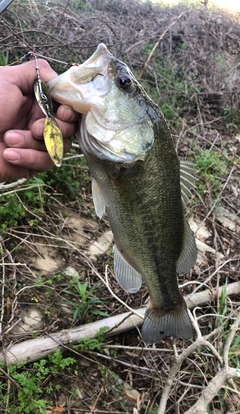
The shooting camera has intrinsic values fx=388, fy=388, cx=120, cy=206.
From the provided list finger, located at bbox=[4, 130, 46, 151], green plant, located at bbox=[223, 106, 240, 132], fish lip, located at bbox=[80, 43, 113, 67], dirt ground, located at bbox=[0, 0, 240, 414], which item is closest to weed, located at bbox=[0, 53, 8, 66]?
dirt ground, located at bbox=[0, 0, 240, 414]

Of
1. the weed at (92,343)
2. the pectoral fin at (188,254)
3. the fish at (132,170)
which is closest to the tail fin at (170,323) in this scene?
the fish at (132,170)

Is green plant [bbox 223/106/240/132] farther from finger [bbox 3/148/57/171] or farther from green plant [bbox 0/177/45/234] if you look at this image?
finger [bbox 3/148/57/171]

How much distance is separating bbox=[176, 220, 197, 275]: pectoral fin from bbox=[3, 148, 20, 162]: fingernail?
948 mm

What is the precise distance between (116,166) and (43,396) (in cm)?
164

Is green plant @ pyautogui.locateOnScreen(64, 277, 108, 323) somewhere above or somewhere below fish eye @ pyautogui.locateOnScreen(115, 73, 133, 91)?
below

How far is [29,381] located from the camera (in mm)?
2320

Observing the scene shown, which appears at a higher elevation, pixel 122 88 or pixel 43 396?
pixel 122 88

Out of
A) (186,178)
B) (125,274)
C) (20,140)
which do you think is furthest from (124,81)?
(125,274)

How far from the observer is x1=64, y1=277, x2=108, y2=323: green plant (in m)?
2.82

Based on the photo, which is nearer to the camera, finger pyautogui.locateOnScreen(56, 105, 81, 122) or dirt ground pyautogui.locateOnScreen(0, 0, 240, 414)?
finger pyautogui.locateOnScreen(56, 105, 81, 122)

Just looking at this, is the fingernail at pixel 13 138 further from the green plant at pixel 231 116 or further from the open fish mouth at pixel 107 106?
the green plant at pixel 231 116

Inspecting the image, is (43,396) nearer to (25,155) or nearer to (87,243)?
(87,243)

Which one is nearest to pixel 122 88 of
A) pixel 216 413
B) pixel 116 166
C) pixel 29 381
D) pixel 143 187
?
pixel 116 166

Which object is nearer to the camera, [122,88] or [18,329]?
[122,88]
